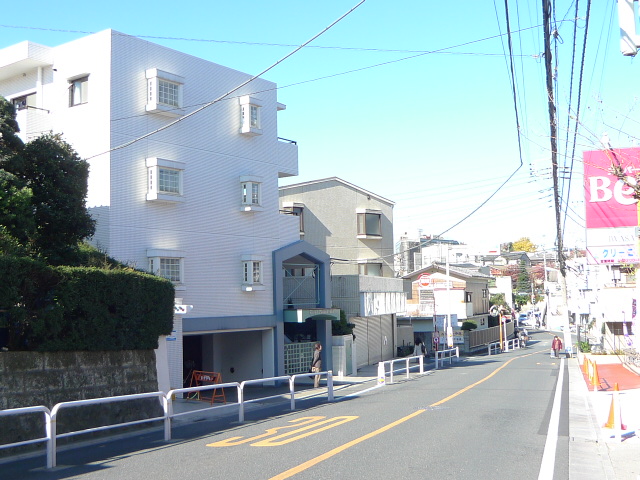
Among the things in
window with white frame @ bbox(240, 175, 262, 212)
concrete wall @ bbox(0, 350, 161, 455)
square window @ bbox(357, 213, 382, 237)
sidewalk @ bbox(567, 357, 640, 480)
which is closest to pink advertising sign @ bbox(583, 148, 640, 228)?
sidewalk @ bbox(567, 357, 640, 480)

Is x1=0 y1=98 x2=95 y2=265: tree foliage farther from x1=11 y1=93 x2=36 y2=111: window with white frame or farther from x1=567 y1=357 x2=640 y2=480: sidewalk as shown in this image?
x1=567 y1=357 x2=640 y2=480: sidewalk

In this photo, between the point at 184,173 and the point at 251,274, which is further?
the point at 251,274

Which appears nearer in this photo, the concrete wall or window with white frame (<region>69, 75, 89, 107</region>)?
the concrete wall

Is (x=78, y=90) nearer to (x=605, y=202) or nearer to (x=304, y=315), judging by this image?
(x=304, y=315)

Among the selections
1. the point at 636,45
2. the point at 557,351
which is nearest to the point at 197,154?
the point at 636,45

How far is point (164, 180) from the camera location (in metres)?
23.0

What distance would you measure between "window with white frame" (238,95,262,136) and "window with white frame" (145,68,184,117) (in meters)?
3.24

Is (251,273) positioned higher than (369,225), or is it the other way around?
(369,225)

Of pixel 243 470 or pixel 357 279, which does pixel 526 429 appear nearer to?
pixel 243 470

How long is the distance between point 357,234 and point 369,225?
1134 mm

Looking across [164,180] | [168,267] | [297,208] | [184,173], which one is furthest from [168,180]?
[297,208]

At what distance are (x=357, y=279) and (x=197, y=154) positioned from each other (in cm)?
1238

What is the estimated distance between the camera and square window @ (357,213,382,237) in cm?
4172

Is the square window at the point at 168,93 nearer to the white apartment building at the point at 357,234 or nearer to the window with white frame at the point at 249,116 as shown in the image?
the window with white frame at the point at 249,116
